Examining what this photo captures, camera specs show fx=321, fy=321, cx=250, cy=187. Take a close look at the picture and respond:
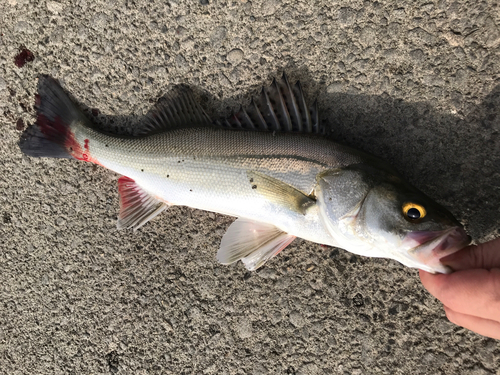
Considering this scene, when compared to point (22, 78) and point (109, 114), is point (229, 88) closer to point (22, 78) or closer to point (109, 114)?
point (109, 114)

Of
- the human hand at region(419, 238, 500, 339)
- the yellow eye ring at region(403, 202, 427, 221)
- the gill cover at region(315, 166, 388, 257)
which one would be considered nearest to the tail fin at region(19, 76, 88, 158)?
the gill cover at region(315, 166, 388, 257)

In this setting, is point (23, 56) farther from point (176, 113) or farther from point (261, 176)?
point (261, 176)

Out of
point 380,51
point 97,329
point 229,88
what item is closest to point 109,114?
point 229,88

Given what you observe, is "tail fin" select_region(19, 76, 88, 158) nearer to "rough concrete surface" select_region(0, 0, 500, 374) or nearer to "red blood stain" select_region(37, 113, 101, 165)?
"red blood stain" select_region(37, 113, 101, 165)

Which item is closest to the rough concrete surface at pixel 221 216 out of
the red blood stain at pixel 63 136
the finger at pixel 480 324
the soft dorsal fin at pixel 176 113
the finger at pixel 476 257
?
the soft dorsal fin at pixel 176 113

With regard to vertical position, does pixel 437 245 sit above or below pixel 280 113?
below

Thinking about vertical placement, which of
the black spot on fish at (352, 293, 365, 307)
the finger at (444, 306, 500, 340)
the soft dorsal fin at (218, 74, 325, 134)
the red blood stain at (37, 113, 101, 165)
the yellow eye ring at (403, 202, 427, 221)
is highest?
the soft dorsal fin at (218, 74, 325, 134)

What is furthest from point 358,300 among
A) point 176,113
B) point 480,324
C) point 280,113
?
point 176,113
